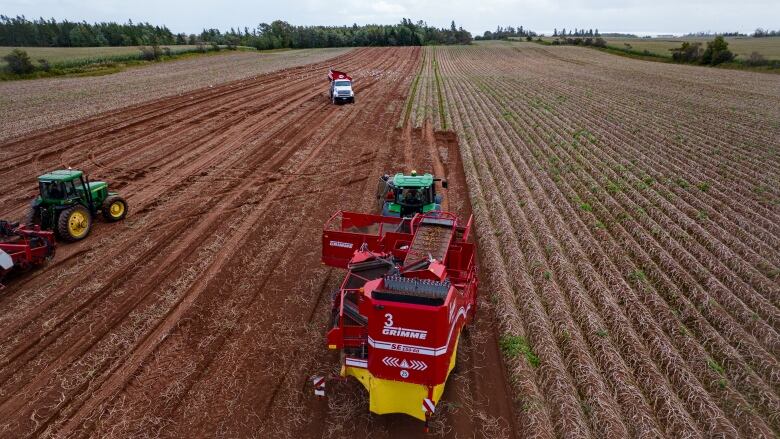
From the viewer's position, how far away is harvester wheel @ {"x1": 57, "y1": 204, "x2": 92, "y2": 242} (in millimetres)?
11984

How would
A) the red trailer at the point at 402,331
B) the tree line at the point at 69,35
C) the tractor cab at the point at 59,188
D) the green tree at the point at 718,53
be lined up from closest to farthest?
the red trailer at the point at 402,331, the tractor cab at the point at 59,188, the green tree at the point at 718,53, the tree line at the point at 69,35

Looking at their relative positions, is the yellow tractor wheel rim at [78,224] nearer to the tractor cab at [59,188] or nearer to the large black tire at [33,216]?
the tractor cab at [59,188]

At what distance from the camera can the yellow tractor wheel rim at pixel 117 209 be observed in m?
13.6

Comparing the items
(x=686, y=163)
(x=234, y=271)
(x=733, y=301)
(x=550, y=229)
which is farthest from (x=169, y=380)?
(x=686, y=163)

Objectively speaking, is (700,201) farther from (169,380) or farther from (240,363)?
(169,380)

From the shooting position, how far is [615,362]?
787 cm

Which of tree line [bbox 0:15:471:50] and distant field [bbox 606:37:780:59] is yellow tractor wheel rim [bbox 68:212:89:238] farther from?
tree line [bbox 0:15:471:50]

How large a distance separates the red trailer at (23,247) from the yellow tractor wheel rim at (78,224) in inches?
29.6

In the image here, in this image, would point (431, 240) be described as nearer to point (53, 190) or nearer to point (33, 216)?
point (53, 190)

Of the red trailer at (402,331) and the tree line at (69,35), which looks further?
the tree line at (69,35)

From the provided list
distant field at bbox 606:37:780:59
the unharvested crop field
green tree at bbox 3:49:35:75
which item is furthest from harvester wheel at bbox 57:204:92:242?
distant field at bbox 606:37:780:59

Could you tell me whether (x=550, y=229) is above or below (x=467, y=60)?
below

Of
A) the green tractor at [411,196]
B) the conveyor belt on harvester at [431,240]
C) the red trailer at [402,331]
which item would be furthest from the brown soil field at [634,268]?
the green tractor at [411,196]

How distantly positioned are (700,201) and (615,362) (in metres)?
9.64
